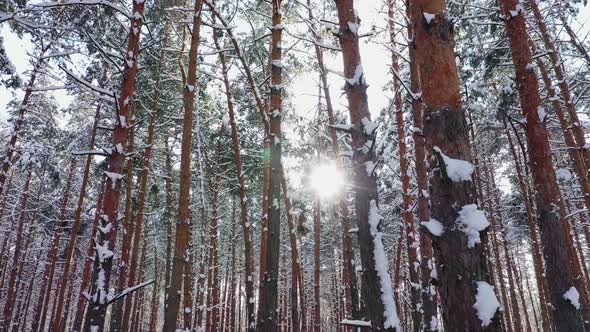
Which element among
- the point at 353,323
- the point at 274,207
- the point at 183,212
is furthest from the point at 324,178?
the point at 353,323

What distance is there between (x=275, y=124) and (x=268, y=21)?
5940 mm

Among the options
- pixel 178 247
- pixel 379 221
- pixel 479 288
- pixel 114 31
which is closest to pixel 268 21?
pixel 114 31

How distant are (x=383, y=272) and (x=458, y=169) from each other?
6.40 feet

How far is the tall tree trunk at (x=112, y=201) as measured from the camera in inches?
240

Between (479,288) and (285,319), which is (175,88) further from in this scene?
(285,319)

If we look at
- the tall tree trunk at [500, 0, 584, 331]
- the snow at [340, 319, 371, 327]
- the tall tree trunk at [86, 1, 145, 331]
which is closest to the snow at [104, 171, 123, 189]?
the tall tree trunk at [86, 1, 145, 331]

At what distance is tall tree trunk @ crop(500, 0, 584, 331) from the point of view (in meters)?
6.02

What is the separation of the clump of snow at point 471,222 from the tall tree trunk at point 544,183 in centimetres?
418

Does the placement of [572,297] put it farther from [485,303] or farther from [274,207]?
[274,207]

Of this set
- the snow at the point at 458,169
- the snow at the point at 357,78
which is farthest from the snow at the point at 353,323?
the snow at the point at 357,78

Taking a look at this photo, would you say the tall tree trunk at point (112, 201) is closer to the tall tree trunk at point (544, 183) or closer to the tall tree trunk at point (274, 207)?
the tall tree trunk at point (274, 207)

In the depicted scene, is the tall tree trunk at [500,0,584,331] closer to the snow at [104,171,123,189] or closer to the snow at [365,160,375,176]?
the snow at [365,160,375,176]

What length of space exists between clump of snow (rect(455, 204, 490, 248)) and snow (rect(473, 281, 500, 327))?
1.08 ft

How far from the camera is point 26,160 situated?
17.0 meters
